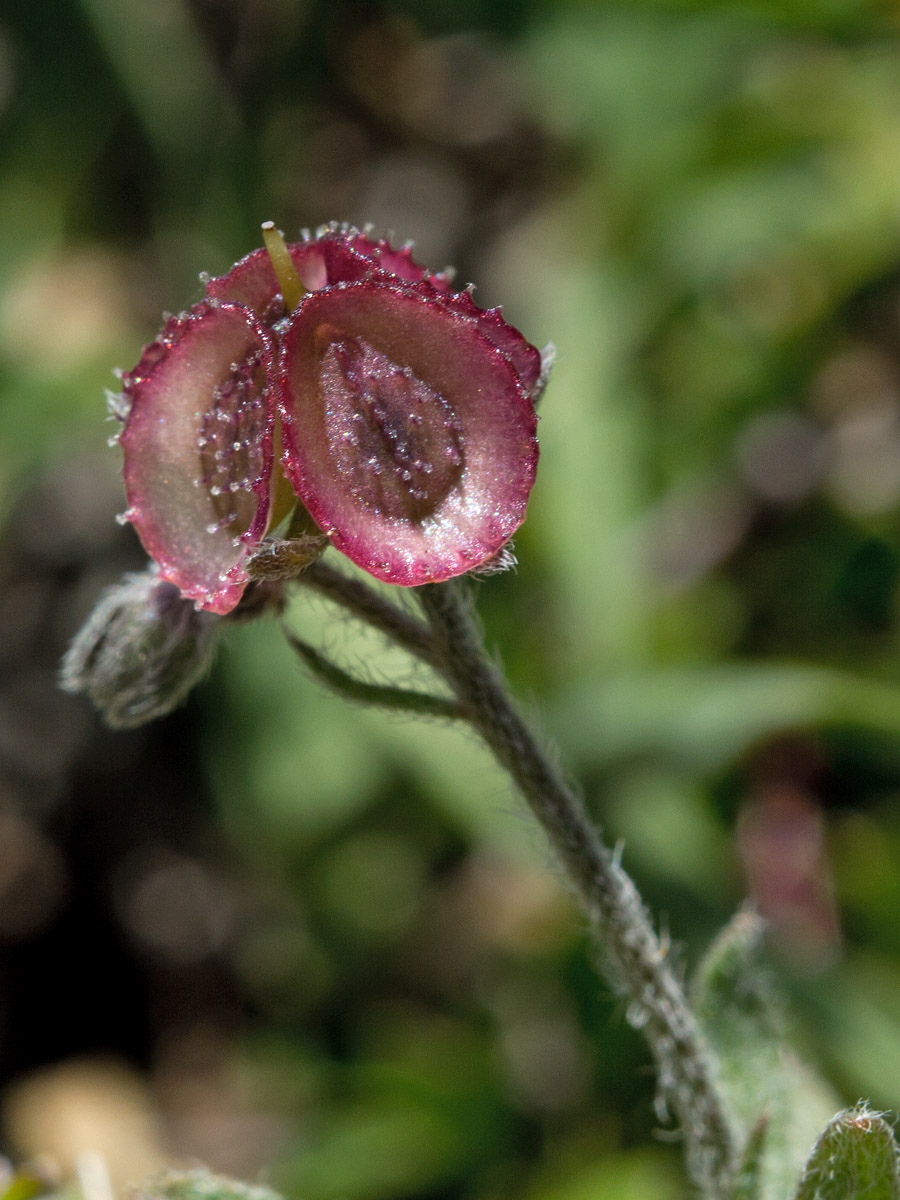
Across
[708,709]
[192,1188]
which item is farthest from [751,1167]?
[708,709]

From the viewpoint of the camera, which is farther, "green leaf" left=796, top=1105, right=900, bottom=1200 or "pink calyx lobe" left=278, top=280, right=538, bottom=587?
"green leaf" left=796, top=1105, right=900, bottom=1200

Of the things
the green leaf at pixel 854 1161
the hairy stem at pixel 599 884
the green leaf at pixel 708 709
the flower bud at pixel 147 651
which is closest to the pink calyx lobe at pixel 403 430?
the hairy stem at pixel 599 884

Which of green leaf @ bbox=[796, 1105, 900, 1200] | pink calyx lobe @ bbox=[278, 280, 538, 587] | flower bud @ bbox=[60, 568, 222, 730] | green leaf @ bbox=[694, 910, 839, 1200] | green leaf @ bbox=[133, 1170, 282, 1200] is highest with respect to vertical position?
flower bud @ bbox=[60, 568, 222, 730]

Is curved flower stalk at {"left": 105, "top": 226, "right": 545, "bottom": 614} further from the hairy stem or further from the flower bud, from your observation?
the flower bud

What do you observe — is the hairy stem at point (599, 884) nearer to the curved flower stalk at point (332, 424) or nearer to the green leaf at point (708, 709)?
the curved flower stalk at point (332, 424)

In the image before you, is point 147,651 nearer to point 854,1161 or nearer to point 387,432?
point 387,432

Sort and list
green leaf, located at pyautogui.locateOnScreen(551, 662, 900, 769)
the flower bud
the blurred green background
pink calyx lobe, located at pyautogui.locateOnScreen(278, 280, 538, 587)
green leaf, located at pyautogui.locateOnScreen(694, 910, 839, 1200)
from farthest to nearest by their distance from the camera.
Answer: the blurred green background
green leaf, located at pyautogui.locateOnScreen(551, 662, 900, 769)
green leaf, located at pyautogui.locateOnScreen(694, 910, 839, 1200)
the flower bud
pink calyx lobe, located at pyautogui.locateOnScreen(278, 280, 538, 587)

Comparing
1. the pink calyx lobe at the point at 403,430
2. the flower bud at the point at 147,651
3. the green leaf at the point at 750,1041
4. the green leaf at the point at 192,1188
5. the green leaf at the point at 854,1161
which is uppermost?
the flower bud at the point at 147,651

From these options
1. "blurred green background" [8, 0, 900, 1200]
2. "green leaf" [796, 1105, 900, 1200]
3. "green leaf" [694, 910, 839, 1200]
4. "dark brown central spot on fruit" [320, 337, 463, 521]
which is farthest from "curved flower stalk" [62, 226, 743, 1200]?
"blurred green background" [8, 0, 900, 1200]
